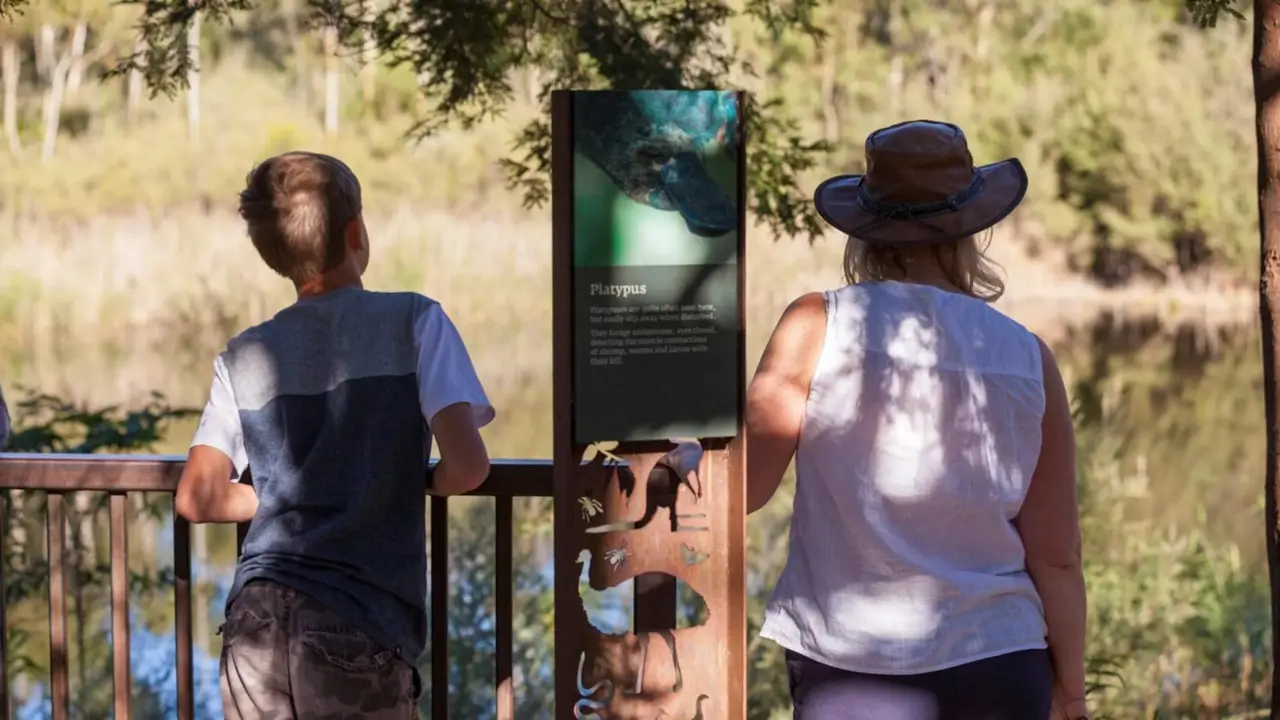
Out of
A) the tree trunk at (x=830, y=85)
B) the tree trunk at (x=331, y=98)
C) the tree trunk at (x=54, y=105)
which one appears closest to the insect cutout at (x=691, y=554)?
the tree trunk at (x=331, y=98)

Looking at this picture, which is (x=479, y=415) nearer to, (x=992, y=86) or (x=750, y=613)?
(x=750, y=613)

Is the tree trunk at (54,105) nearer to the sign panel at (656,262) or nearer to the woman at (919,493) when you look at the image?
the sign panel at (656,262)

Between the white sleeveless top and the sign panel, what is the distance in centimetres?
43

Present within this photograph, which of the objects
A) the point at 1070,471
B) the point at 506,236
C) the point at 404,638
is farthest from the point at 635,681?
the point at 506,236

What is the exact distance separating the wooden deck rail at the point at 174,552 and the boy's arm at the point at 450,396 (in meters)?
0.43

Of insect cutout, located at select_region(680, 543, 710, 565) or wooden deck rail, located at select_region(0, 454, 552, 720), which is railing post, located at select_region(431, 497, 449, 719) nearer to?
wooden deck rail, located at select_region(0, 454, 552, 720)

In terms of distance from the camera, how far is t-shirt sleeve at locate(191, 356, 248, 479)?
226cm

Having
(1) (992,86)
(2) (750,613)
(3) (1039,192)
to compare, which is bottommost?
(2) (750,613)

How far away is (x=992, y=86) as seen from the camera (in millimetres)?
23016

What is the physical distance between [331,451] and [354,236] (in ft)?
1.02

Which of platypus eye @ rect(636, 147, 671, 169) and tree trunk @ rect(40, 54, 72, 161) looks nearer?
platypus eye @ rect(636, 147, 671, 169)

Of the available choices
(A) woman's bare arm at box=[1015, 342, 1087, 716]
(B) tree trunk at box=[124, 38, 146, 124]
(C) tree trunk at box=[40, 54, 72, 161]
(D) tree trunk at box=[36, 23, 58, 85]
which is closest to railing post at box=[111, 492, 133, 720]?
(A) woman's bare arm at box=[1015, 342, 1087, 716]

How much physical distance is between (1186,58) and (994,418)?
22.6 m

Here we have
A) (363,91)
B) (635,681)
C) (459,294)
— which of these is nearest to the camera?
(635,681)
